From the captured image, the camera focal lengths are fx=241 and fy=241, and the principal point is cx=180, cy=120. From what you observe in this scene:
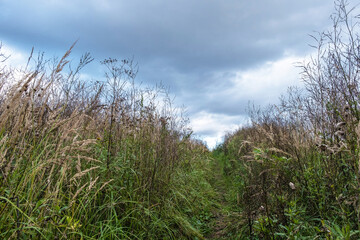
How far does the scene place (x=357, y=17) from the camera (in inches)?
127

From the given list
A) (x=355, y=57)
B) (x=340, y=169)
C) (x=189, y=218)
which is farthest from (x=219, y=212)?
(x=355, y=57)

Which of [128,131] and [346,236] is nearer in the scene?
[346,236]

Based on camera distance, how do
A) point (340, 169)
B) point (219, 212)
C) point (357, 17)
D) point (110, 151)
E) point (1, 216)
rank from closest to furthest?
point (1, 216), point (340, 169), point (110, 151), point (357, 17), point (219, 212)

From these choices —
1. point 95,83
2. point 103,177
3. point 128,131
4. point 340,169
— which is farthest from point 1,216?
point 340,169

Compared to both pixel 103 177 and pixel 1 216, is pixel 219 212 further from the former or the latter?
pixel 1 216

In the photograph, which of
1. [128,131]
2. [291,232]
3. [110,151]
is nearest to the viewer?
[291,232]

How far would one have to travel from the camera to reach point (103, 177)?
8.89ft

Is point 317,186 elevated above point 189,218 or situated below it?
above

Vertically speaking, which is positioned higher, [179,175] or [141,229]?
[179,175]

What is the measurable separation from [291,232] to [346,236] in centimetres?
44

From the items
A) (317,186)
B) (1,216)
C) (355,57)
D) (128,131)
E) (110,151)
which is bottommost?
(1,216)

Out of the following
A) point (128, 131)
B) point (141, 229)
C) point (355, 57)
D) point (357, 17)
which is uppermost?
point (357, 17)

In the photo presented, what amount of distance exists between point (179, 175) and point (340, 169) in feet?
8.90

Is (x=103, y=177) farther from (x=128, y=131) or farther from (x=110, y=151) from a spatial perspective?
(x=128, y=131)
